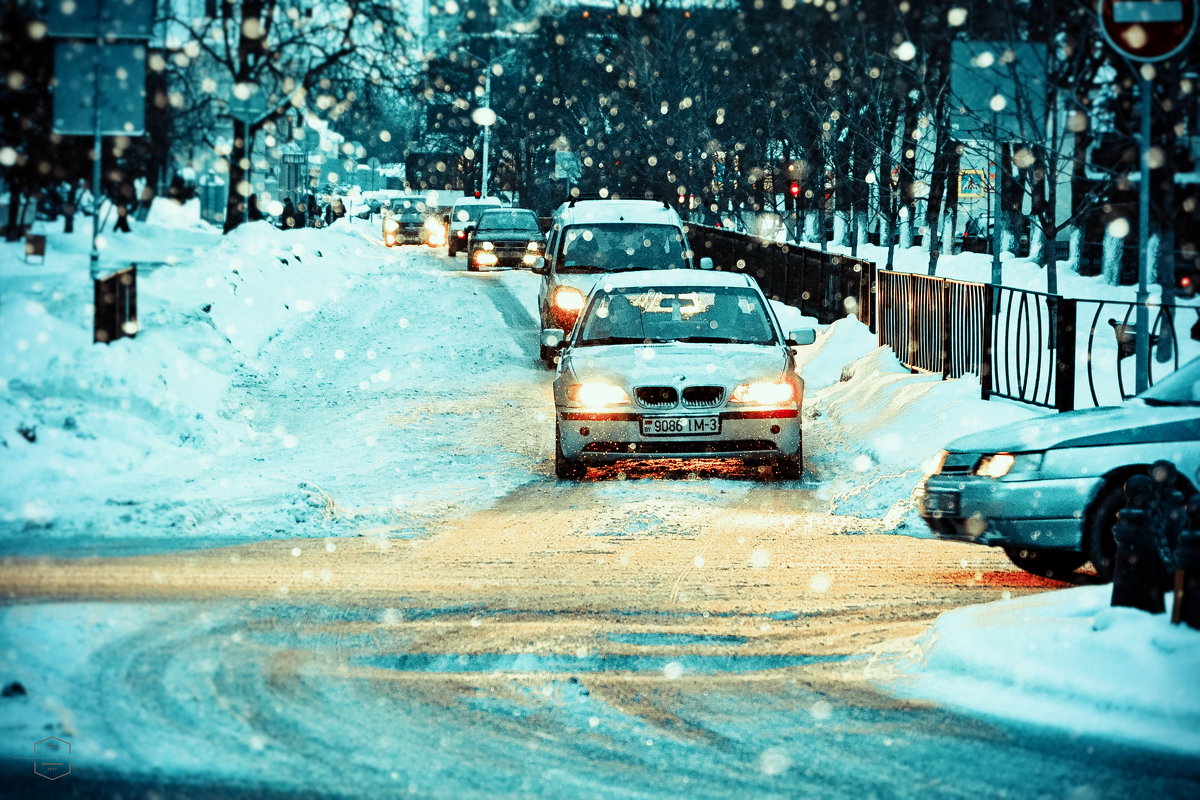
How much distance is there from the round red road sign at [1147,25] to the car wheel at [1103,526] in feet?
9.92

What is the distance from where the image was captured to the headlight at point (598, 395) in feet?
36.4

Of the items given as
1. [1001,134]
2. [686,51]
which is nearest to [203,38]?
[686,51]

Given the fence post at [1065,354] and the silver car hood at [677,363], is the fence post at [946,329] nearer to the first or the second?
the fence post at [1065,354]

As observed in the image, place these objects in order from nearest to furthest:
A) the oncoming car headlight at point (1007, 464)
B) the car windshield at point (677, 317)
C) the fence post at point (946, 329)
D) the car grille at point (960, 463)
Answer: the oncoming car headlight at point (1007, 464) < the car grille at point (960, 463) < the car windshield at point (677, 317) < the fence post at point (946, 329)

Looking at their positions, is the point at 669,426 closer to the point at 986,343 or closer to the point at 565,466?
the point at 565,466

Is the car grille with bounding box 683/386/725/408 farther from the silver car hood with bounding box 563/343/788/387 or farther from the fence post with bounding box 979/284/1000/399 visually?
the fence post with bounding box 979/284/1000/399

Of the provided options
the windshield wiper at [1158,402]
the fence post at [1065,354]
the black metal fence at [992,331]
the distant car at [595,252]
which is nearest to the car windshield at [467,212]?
the black metal fence at [992,331]

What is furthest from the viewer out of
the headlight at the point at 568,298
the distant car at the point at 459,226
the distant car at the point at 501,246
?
the distant car at the point at 459,226

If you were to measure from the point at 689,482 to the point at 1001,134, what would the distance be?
31.4 ft

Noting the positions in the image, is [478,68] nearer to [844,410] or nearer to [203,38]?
[203,38]

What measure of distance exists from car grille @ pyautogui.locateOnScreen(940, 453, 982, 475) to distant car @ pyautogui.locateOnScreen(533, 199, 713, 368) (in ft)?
35.4

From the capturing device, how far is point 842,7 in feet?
109

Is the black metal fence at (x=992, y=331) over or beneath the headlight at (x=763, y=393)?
over

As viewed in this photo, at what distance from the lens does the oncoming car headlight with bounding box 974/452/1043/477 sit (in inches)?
308
